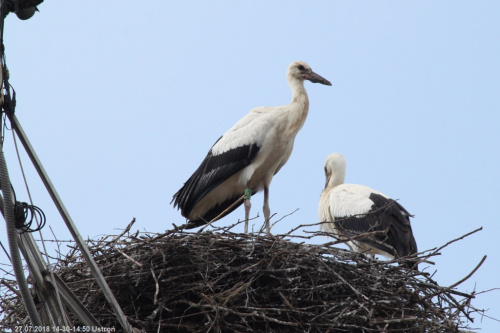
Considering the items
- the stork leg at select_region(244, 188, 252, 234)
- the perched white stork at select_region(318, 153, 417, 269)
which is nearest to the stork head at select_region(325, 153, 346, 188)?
the perched white stork at select_region(318, 153, 417, 269)

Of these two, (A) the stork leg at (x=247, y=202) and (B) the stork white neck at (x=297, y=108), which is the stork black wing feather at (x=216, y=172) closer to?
(A) the stork leg at (x=247, y=202)

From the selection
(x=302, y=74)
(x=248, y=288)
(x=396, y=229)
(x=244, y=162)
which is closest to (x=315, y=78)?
(x=302, y=74)

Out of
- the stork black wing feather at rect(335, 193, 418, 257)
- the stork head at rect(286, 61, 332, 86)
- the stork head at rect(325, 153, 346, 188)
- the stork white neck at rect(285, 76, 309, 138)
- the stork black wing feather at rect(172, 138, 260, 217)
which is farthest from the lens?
the stork head at rect(325, 153, 346, 188)

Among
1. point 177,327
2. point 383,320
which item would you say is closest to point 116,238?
point 177,327

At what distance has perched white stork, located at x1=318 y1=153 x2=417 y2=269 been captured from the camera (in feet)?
26.5

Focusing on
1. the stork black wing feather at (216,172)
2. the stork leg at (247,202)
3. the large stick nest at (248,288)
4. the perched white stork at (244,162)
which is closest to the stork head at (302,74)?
the perched white stork at (244,162)

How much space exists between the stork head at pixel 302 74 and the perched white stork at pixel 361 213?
4.26 feet

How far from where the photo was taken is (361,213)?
845cm

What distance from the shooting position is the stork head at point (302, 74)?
8250mm

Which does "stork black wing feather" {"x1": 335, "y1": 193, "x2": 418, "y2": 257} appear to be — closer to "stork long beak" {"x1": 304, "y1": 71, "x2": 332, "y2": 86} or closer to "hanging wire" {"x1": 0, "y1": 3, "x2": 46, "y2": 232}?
"stork long beak" {"x1": 304, "y1": 71, "x2": 332, "y2": 86}

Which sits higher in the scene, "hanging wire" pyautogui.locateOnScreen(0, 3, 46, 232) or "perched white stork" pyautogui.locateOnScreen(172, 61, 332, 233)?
"perched white stork" pyautogui.locateOnScreen(172, 61, 332, 233)

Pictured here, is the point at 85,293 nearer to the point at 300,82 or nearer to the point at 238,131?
the point at 238,131

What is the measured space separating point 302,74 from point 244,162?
1220 mm

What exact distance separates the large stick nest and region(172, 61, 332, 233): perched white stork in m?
2.14
